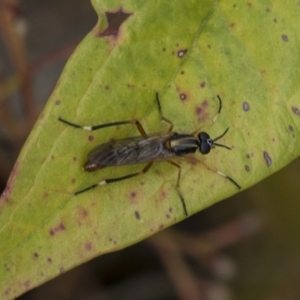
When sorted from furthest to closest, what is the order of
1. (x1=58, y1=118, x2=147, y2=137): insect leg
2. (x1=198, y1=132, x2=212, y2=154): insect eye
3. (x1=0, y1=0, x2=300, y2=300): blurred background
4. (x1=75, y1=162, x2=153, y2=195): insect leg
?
(x1=0, y1=0, x2=300, y2=300): blurred background, (x1=198, y1=132, x2=212, y2=154): insect eye, (x1=75, y1=162, x2=153, y2=195): insect leg, (x1=58, y1=118, x2=147, y2=137): insect leg

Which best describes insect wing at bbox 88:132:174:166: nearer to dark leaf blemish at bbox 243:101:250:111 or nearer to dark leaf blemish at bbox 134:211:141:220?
dark leaf blemish at bbox 134:211:141:220

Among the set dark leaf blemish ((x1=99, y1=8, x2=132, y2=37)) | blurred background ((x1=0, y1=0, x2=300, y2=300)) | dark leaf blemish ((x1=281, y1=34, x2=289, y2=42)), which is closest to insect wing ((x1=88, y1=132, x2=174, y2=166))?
dark leaf blemish ((x1=99, y1=8, x2=132, y2=37))

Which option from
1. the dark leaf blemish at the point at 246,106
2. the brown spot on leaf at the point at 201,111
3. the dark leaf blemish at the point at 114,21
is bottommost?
the dark leaf blemish at the point at 246,106

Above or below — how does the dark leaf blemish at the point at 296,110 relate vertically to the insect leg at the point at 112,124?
below

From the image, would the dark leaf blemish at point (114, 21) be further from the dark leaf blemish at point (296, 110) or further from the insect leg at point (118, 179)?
the dark leaf blemish at point (296, 110)

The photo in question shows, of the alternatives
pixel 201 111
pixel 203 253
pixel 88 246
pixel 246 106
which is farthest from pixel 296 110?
pixel 203 253

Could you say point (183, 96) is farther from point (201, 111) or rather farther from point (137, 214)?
point (137, 214)

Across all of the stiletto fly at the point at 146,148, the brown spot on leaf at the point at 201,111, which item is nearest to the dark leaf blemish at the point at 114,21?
the stiletto fly at the point at 146,148
